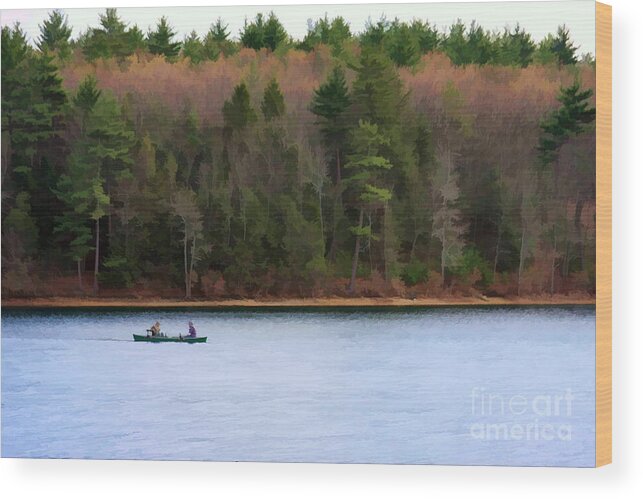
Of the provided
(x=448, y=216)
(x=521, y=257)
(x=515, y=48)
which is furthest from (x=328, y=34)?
(x=521, y=257)

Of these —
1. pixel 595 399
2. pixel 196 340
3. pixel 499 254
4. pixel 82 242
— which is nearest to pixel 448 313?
pixel 499 254

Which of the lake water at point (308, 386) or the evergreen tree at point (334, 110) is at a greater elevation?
the evergreen tree at point (334, 110)

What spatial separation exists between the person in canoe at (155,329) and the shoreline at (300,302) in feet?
0.46

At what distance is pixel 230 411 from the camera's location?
10750mm

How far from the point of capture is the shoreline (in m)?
10.8

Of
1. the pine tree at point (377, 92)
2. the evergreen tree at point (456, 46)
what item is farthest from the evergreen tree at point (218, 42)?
the evergreen tree at point (456, 46)

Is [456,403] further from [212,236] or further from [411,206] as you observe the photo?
[212,236]

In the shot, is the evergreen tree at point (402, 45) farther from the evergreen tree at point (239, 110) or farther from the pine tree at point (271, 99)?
the evergreen tree at point (239, 110)

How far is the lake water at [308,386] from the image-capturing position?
34.6ft

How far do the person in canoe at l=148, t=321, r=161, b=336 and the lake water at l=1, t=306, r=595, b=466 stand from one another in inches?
2.5

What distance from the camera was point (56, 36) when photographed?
1107cm

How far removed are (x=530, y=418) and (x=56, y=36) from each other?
4.58m

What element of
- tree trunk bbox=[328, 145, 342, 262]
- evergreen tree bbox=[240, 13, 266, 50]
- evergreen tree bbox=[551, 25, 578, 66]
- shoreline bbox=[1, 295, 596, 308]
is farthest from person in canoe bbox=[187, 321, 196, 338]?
evergreen tree bbox=[551, 25, 578, 66]

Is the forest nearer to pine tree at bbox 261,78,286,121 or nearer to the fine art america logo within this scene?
pine tree at bbox 261,78,286,121
